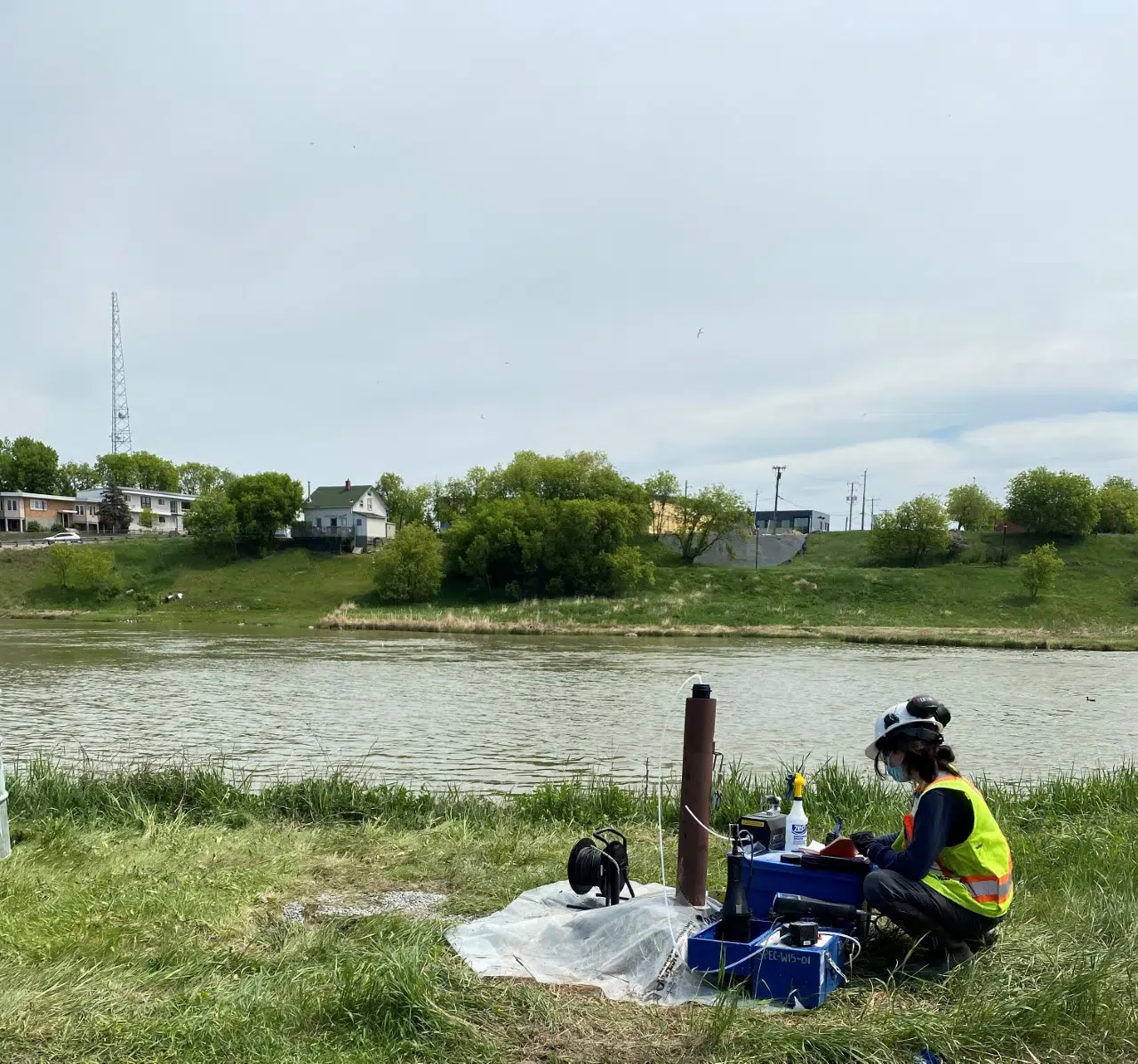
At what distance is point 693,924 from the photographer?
551cm

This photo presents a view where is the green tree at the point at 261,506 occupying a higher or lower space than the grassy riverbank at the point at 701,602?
higher

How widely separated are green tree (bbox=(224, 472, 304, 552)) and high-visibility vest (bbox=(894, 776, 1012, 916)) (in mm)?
85398

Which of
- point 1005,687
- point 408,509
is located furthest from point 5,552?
point 1005,687

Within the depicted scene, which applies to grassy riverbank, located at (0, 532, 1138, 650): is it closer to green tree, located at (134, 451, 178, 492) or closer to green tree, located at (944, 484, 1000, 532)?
green tree, located at (944, 484, 1000, 532)

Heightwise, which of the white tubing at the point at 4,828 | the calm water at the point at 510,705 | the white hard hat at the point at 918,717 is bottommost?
the calm water at the point at 510,705

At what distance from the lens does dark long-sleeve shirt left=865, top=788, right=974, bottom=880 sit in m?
4.90

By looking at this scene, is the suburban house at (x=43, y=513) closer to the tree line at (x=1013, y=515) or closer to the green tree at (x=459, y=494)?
the green tree at (x=459, y=494)

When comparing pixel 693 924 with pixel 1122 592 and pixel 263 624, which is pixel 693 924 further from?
pixel 1122 592

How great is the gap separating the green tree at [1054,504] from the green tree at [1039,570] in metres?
19.9

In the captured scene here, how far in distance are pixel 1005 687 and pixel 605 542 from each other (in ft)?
153

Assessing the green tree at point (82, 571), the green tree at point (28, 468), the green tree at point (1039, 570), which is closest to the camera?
the green tree at point (1039, 570)

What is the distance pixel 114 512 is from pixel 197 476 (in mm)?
Answer: 37888

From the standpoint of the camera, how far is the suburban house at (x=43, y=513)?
382 ft

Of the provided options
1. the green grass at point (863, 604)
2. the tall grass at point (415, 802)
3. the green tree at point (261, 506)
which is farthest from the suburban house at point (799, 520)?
the tall grass at point (415, 802)
